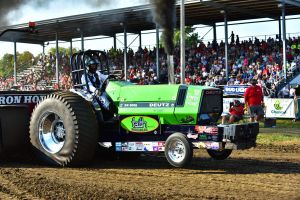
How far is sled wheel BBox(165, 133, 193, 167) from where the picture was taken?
25.1 ft

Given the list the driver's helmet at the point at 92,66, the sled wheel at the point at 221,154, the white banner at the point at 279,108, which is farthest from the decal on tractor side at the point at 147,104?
the white banner at the point at 279,108

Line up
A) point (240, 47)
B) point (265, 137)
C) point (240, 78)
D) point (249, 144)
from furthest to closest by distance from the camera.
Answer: point (240, 47)
point (240, 78)
point (265, 137)
point (249, 144)

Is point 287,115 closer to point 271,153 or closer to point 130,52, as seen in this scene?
point 271,153

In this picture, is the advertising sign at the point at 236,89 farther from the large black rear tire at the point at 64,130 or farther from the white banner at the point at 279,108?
the large black rear tire at the point at 64,130

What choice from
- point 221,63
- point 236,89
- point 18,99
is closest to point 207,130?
point 18,99

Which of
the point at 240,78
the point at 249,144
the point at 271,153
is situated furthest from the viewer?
the point at 240,78

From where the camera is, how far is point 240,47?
28.0 meters

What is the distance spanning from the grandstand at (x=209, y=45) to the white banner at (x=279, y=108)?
3759mm

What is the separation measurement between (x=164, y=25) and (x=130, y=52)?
13.6 m

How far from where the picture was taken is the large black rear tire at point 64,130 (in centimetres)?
802

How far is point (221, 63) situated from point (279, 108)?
8.83 m

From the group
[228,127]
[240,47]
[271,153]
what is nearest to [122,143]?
[228,127]

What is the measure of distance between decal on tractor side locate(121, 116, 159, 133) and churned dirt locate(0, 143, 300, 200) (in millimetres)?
649

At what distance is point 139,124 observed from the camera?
27.0ft
